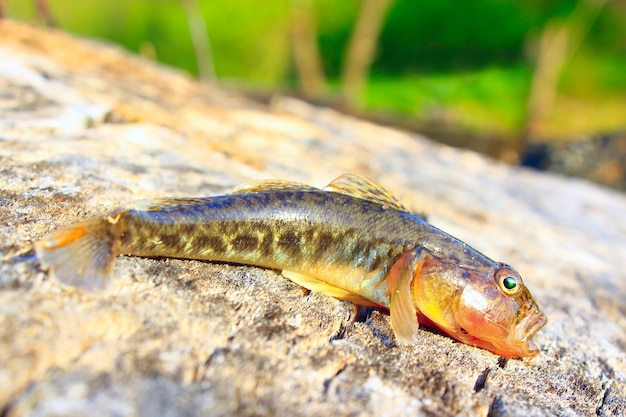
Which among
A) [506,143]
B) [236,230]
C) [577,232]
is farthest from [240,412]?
[506,143]

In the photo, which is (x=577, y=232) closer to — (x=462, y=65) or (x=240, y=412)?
(x=240, y=412)

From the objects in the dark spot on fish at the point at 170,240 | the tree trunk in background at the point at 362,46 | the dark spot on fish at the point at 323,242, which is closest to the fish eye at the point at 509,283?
the dark spot on fish at the point at 323,242

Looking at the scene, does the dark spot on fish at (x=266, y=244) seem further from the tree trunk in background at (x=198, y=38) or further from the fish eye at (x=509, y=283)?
the tree trunk in background at (x=198, y=38)

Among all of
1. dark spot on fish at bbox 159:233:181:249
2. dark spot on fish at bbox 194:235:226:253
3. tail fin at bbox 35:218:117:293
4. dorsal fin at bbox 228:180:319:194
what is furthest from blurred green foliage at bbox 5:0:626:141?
tail fin at bbox 35:218:117:293

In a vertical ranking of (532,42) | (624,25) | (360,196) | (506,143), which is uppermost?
(624,25)

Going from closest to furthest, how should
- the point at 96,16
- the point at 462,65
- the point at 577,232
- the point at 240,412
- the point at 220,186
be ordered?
the point at 240,412 < the point at 220,186 < the point at 577,232 < the point at 96,16 < the point at 462,65

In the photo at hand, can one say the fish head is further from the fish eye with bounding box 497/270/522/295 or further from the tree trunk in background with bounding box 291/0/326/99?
the tree trunk in background with bounding box 291/0/326/99

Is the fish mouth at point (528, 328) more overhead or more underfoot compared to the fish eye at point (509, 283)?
more underfoot

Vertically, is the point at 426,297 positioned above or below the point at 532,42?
below
